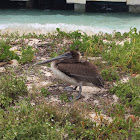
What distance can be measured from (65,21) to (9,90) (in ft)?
23.2

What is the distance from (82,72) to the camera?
4.92 meters

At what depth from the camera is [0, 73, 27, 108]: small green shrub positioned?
4.51 metres

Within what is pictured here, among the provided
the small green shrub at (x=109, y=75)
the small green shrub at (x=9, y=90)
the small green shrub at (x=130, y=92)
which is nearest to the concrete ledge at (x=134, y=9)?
the small green shrub at (x=109, y=75)

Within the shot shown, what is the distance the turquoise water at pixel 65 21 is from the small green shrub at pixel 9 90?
494 cm

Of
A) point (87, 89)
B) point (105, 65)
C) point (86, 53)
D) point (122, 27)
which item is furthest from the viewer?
point (122, 27)

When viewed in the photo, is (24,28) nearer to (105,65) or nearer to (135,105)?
(105,65)

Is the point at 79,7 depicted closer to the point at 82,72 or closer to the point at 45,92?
the point at 82,72

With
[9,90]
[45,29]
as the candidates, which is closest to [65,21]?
[45,29]

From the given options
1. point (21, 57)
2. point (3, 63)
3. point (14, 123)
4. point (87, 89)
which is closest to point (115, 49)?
point (87, 89)

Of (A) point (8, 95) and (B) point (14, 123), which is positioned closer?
(B) point (14, 123)

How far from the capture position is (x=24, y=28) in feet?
32.0

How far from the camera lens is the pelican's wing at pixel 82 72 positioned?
193 inches

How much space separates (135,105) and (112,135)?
3.66 ft

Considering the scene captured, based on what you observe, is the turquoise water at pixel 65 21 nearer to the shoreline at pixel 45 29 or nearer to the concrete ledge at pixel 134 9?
the shoreline at pixel 45 29
